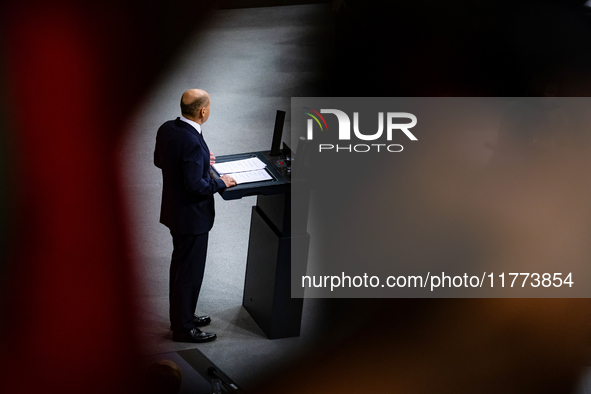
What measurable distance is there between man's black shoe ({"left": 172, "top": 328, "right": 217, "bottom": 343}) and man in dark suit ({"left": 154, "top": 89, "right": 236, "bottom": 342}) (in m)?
0.01

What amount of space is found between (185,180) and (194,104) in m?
0.44

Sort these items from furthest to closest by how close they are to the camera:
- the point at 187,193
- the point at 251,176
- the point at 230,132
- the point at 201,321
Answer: the point at 230,132, the point at 201,321, the point at 251,176, the point at 187,193

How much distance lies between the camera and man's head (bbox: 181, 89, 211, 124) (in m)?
3.54

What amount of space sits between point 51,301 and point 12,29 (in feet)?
10.9

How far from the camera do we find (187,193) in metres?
3.64

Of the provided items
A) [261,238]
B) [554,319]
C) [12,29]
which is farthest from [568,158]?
[12,29]

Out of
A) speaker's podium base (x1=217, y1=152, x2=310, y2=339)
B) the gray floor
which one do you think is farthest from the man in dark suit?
the gray floor

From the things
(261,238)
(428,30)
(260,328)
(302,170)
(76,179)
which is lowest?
(260,328)

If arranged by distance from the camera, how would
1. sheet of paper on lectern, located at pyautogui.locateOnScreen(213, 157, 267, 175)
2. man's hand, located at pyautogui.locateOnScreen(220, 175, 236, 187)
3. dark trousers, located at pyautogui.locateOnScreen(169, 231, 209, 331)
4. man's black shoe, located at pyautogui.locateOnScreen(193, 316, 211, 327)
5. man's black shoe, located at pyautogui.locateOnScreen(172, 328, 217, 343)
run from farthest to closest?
1. man's black shoe, located at pyautogui.locateOnScreen(193, 316, 211, 327)
2. man's black shoe, located at pyautogui.locateOnScreen(172, 328, 217, 343)
3. sheet of paper on lectern, located at pyautogui.locateOnScreen(213, 157, 267, 175)
4. dark trousers, located at pyautogui.locateOnScreen(169, 231, 209, 331)
5. man's hand, located at pyautogui.locateOnScreen(220, 175, 236, 187)

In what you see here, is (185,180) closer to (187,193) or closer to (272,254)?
(187,193)

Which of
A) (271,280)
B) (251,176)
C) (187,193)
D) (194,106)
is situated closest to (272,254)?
(271,280)

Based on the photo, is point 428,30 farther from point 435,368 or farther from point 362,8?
point 435,368

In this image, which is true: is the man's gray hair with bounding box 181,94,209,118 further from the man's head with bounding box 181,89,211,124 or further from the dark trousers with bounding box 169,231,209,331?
the dark trousers with bounding box 169,231,209,331

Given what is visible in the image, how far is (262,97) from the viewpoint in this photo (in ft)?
25.9
